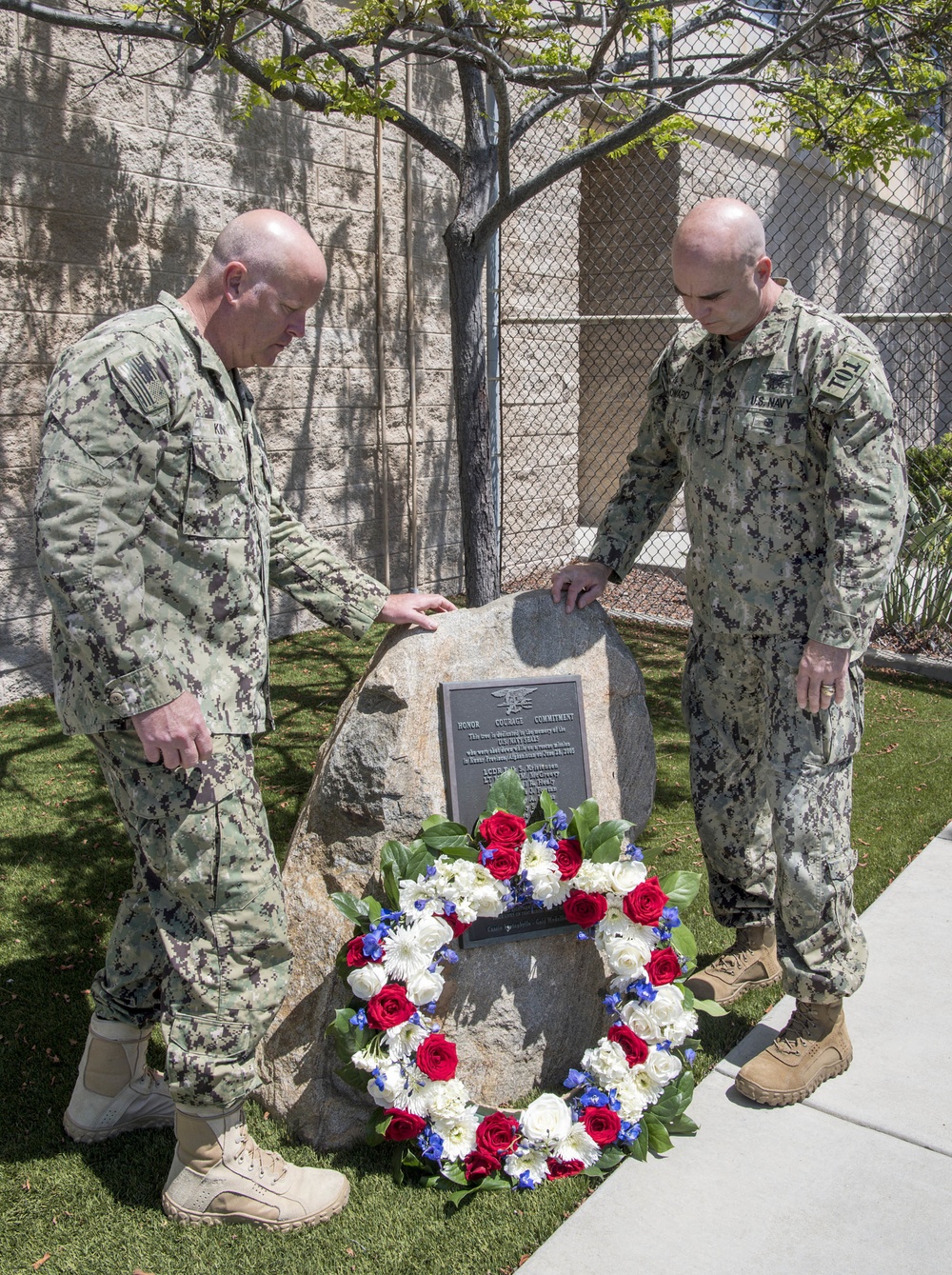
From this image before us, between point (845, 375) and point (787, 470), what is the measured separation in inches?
11.2

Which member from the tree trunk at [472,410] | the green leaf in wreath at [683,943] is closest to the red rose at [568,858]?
the green leaf in wreath at [683,943]

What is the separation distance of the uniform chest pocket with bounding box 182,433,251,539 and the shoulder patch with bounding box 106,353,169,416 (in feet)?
0.40

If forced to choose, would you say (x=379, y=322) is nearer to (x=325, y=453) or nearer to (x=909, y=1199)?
(x=325, y=453)

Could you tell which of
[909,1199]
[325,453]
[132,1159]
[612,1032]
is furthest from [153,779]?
[325,453]

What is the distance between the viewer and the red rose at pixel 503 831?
2697 millimetres

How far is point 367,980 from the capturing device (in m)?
2.53

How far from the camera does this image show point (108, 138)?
231 inches

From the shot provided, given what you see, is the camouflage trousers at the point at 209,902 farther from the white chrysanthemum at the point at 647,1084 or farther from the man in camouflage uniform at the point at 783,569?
the man in camouflage uniform at the point at 783,569

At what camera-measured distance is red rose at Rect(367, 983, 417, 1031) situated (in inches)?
99.4

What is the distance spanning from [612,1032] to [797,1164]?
547mm

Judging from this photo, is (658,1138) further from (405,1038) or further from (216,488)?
(216,488)

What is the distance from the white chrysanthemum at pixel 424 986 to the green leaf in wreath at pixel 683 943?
0.66 m

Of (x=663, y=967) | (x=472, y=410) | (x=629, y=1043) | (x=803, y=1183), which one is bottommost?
(x=803, y=1183)

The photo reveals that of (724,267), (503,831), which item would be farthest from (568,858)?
(724,267)
